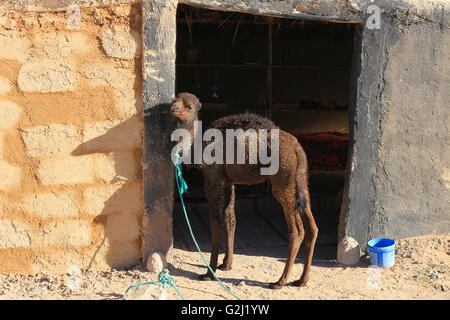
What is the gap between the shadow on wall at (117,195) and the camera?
3680mm

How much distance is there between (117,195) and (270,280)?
5.12 feet

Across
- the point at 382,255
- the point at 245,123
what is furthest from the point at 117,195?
the point at 382,255

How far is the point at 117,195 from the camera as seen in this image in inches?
148

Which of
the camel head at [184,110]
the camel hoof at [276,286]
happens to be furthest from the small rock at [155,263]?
the camel head at [184,110]

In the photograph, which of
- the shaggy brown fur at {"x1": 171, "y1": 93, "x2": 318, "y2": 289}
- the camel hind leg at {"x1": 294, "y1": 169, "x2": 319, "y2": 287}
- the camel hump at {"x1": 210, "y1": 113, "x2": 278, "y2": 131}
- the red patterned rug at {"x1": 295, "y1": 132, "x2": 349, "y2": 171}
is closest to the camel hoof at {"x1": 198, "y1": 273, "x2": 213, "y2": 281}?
the shaggy brown fur at {"x1": 171, "y1": 93, "x2": 318, "y2": 289}

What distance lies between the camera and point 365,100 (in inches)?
157

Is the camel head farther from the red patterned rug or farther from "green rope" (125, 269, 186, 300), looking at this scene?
the red patterned rug

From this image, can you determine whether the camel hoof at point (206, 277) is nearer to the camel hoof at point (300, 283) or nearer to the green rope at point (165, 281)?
the green rope at point (165, 281)

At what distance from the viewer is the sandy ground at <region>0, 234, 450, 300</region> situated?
348 centimetres

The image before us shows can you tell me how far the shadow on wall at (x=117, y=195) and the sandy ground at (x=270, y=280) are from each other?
191 millimetres

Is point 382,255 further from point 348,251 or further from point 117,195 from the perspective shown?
point 117,195

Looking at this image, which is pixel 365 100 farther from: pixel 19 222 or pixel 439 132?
pixel 19 222

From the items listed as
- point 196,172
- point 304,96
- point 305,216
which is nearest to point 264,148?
point 305,216

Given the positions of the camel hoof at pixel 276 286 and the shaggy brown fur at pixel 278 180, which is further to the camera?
the camel hoof at pixel 276 286
